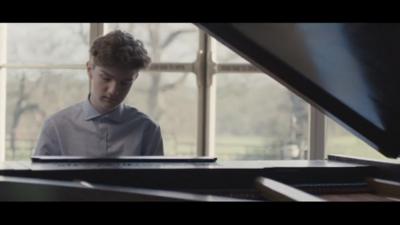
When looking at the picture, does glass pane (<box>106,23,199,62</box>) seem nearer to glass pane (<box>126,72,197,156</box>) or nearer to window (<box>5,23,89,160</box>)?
glass pane (<box>126,72,197,156</box>)

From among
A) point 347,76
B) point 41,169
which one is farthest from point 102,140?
point 347,76

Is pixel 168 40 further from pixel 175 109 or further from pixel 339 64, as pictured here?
pixel 339 64

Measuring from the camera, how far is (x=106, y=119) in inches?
79.7

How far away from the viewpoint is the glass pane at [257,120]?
127 inches

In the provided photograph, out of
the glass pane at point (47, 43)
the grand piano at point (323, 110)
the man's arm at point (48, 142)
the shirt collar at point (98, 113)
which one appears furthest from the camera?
the glass pane at point (47, 43)

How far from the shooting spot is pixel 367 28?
1408mm

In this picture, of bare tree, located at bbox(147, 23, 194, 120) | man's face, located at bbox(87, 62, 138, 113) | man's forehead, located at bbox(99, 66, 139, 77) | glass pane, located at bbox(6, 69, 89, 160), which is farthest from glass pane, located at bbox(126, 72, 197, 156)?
man's forehead, located at bbox(99, 66, 139, 77)

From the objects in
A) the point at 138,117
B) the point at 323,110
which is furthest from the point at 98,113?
the point at 323,110

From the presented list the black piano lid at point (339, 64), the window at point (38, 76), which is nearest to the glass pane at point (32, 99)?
the window at point (38, 76)

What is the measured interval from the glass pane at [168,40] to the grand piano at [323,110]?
1.68 meters

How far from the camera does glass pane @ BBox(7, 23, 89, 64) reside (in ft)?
10.3

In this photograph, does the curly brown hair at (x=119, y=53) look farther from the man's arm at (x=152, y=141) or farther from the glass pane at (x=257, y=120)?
the glass pane at (x=257, y=120)

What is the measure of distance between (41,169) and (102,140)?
66cm

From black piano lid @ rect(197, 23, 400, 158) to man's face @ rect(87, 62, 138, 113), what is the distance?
61cm
